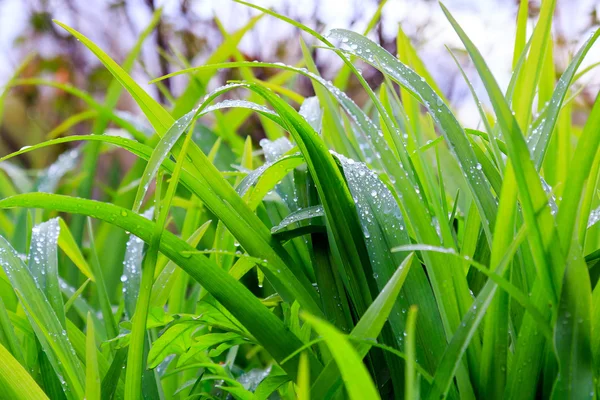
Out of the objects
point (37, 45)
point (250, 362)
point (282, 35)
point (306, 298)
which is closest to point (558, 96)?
point (306, 298)

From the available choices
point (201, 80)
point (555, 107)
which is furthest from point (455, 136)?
point (201, 80)

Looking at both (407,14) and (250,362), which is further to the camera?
(407,14)

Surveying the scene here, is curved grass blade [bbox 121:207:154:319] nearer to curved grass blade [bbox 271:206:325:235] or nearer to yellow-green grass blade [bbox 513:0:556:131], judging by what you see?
curved grass blade [bbox 271:206:325:235]

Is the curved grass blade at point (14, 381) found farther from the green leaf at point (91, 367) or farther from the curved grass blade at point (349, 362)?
the curved grass blade at point (349, 362)

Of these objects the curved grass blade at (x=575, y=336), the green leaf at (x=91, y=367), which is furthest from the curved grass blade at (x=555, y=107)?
the green leaf at (x=91, y=367)

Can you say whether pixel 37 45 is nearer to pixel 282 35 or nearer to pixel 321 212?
pixel 282 35

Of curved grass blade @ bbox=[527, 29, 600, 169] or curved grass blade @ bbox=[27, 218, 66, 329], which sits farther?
curved grass blade @ bbox=[27, 218, 66, 329]

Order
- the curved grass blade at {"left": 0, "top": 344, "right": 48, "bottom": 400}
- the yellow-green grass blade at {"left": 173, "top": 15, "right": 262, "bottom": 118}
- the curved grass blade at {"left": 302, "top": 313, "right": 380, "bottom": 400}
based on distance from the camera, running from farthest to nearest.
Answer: the yellow-green grass blade at {"left": 173, "top": 15, "right": 262, "bottom": 118} < the curved grass blade at {"left": 0, "top": 344, "right": 48, "bottom": 400} < the curved grass blade at {"left": 302, "top": 313, "right": 380, "bottom": 400}

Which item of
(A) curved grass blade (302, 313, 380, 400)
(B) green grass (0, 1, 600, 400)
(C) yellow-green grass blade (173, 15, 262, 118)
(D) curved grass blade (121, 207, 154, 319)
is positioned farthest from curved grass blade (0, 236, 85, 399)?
(C) yellow-green grass blade (173, 15, 262, 118)

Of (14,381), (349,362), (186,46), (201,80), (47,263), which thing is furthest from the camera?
(186,46)

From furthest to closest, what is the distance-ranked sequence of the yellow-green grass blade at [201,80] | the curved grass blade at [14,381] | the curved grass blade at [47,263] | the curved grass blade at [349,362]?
1. the yellow-green grass blade at [201,80]
2. the curved grass blade at [47,263]
3. the curved grass blade at [14,381]
4. the curved grass blade at [349,362]

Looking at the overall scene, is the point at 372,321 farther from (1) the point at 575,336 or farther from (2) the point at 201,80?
(2) the point at 201,80
